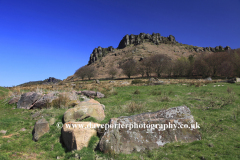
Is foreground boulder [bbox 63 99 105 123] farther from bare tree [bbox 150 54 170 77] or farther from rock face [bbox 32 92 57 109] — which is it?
bare tree [bbox 150 54 170 77]

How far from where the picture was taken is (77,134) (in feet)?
19.0

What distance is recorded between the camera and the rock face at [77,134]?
5629 mm

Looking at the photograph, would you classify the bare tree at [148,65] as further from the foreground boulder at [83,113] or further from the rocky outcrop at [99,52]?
the rocky outcrop at [99,52]

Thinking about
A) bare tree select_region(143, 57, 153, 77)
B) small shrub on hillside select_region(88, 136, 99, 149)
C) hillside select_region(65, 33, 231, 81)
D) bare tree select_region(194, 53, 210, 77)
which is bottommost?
small shrub on hillside select_region(88, 136, 99, 149)

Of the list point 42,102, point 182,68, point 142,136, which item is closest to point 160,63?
point 182,68

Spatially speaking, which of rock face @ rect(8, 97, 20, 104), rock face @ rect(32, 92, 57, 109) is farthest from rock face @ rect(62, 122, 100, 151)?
rock face @ rect(8, 97, 20, 104)

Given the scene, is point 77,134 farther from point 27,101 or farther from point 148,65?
point 148,65

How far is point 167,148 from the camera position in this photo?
5.09 m

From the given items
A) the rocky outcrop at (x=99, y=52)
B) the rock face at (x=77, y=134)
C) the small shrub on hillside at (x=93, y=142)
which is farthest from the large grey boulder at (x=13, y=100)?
the rocky outcrop at (x=99, y=52)

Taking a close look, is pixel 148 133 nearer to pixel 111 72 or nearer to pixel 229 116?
pixel 229 116

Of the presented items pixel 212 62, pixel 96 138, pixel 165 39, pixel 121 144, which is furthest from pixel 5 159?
pixel 165 39

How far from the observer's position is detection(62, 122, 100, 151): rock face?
5629 mm

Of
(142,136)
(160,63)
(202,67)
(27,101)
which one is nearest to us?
(142,136)

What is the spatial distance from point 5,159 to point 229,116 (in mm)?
10937
